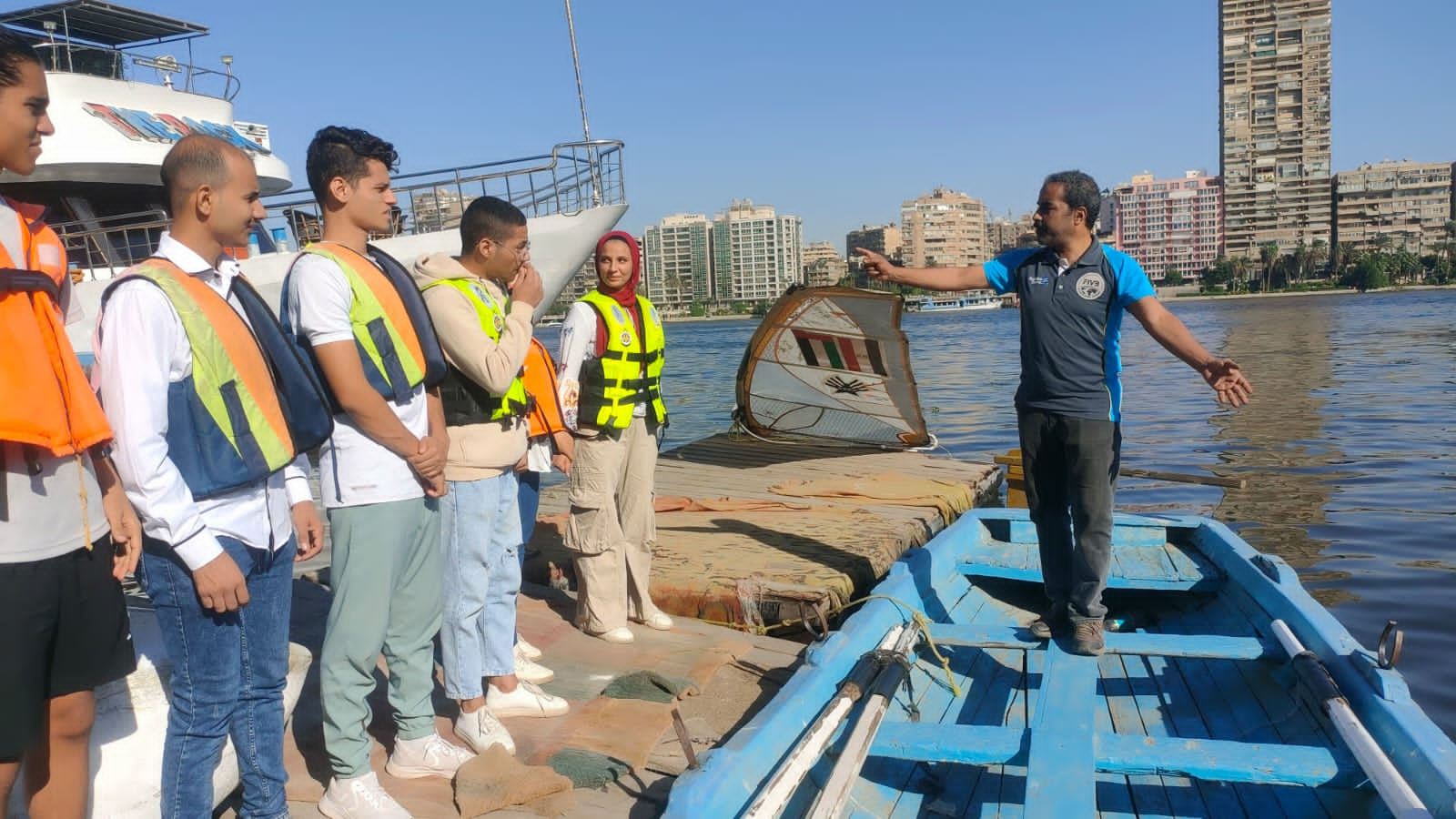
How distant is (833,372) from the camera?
433 inches

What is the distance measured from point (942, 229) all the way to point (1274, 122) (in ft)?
176

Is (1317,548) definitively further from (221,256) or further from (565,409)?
(221,256)

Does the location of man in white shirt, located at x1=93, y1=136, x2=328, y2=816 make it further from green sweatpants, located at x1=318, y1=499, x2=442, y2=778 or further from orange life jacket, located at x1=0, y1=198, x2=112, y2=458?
green sweatpants, located at x1=318, y1=499, x2=442, y2=778

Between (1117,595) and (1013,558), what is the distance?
61 cm

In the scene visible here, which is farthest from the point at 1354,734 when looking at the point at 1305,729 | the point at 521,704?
the point at 521,704

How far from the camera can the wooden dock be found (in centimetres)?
541

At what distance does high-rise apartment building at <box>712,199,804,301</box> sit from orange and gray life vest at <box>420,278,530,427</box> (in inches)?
5513

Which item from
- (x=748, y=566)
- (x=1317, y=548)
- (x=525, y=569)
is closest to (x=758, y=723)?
(x=748, y=566)

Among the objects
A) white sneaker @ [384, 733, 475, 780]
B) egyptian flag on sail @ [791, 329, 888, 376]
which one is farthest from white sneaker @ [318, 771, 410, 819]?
egyptian flag on sail @ [791, 329, 888, 376]

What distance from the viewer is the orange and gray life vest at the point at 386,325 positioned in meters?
2.91

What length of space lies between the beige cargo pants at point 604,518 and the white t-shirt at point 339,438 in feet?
5.57

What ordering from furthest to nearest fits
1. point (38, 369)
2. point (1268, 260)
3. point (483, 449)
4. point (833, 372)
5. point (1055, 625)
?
1. point (1268, 260)
2. point (833, 372)
3. point (1055, 625)
4. point (483, 449)
5. point (38, 369)

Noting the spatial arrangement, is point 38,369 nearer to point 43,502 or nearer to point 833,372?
point 43,502

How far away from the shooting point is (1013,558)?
584cm
